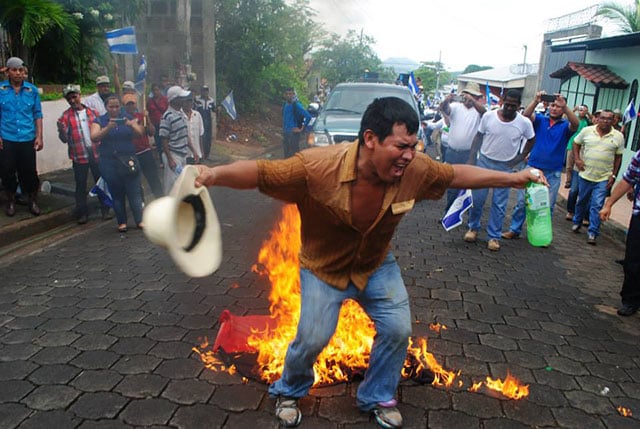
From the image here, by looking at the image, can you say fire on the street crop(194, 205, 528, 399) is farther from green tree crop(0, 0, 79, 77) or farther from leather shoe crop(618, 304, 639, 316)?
green tree crop(0, 0, 79, 77)

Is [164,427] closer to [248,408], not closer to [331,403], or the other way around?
[248,408]

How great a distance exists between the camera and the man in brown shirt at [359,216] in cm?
272

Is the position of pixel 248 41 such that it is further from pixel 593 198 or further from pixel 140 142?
pixel 593 198

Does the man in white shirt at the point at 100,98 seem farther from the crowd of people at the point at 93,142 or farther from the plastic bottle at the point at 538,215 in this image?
the plastic bottle at the point at 538,215

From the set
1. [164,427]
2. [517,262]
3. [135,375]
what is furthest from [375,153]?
[517,262]

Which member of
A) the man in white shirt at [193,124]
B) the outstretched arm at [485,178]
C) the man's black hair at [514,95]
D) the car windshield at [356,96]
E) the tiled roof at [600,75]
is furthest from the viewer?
the tiled roof at [600,75]

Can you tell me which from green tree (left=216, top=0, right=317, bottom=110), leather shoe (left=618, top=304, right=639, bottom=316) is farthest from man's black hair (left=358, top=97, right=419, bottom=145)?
green tree (left=216, top=0, right=317, bottom=110)

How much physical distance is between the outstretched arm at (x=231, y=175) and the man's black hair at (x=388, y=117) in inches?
25.7

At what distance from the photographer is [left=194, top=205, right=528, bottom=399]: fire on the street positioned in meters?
3.50

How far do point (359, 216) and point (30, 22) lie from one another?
25.4ft

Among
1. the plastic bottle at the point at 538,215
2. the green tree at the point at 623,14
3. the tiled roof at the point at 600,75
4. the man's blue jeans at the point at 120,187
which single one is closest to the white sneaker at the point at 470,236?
the plastic bottle at the point at 538,215

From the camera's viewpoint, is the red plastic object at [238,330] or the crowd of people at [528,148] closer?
the red plastic object at [238,330]

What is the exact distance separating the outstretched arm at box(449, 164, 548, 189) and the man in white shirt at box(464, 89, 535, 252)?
12.2ft

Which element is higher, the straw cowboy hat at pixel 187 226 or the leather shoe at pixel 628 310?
the straw cowboy hat at pixel 187 226
